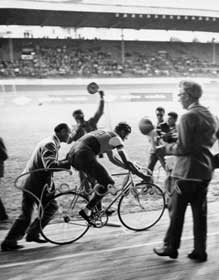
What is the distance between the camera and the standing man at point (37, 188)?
9.99 feet

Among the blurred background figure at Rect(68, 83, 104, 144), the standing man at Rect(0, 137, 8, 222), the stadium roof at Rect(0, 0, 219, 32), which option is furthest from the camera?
the stadium roof at Rect(0, 0, 219, 32)

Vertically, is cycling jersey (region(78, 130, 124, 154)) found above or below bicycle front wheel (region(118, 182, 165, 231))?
above

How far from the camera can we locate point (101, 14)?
165 inches

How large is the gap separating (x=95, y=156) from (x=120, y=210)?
0.67 m

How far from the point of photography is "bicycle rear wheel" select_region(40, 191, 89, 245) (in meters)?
3.25

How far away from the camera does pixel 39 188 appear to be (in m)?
3.13

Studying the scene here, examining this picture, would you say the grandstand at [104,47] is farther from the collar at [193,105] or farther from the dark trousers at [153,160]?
the collar at [193,105]

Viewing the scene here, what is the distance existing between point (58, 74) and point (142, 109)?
1.18 metres

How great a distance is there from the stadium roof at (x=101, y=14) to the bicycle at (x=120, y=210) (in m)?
1.97

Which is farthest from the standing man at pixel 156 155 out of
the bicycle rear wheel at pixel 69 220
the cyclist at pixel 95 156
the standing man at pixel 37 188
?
the standing man at pixel 37 188

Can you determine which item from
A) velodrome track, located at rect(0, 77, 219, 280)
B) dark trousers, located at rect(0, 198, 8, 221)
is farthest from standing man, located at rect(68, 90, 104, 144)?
dark trousers, located at rect(0, 198, 8, 221)

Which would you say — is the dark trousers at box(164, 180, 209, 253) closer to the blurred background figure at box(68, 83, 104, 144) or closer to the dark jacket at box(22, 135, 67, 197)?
the dark jacket at box(22, 135, 67, 197)

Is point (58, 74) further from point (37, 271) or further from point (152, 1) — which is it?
point (37, 271)

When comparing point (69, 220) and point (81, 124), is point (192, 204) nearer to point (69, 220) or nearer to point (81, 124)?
point (69, 220)
